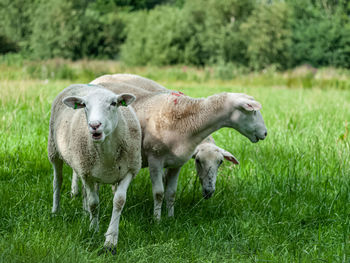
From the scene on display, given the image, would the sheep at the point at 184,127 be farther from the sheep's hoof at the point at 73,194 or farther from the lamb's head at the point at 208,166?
the sheep's hoof at the point at 73,194

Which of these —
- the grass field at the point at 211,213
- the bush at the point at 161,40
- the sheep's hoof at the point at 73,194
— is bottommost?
the bush at the point at 161,40

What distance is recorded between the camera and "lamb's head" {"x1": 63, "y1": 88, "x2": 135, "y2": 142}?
2.28 metres

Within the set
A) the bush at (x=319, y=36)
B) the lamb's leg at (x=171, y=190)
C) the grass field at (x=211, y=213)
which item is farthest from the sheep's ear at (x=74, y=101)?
the bush at (x=319, y=36)

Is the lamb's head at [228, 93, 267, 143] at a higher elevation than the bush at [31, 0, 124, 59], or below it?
higher

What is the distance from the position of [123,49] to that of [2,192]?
3929 centimetres

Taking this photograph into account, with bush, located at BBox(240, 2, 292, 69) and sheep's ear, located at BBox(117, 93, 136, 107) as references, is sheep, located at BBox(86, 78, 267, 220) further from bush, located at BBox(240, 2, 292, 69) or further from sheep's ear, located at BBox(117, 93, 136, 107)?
bush, located at BBox(240, 2, 292, 69)

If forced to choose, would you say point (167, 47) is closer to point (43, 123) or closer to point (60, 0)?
point (60, 0)

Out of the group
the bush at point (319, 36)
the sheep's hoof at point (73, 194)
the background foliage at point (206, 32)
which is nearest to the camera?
the sheep's hoof at point (73, 194)

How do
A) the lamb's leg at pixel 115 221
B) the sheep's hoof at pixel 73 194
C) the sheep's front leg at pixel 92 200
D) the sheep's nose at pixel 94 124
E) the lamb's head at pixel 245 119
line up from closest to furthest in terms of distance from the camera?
the sheep's nose at pixel 94 124
the lamb's leg at pixel 115 221
the sheep's front leg at pixel 92 200
the lamb's head at pixel 245 119
the sheep's hoof at pixel 73 194

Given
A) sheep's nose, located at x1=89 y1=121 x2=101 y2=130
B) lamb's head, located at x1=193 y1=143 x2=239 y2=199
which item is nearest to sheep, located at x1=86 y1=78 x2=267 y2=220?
lamb's head, located at x1=193 y1=143 x2=239 y2=199

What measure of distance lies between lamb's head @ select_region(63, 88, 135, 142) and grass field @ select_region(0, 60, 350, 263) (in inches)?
27.0

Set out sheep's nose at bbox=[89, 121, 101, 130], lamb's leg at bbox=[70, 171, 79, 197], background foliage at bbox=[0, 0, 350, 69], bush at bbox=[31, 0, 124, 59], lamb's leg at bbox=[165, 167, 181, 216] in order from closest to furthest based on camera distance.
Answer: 1. sheep's nose at bbox=[89, 121, 101, 130]
2. lamb's leg at bbox=[165, 167, 181, 216]
3. lamb's leg at bbox=[70, 171, 79, 197]
4. background foliage at bbox=[0, 0, 350, 69]
5. bush at bbox=[31, 0, 124, 59]

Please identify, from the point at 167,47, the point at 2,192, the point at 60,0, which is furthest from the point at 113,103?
the point at 60,0

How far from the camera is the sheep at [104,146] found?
250 cm
